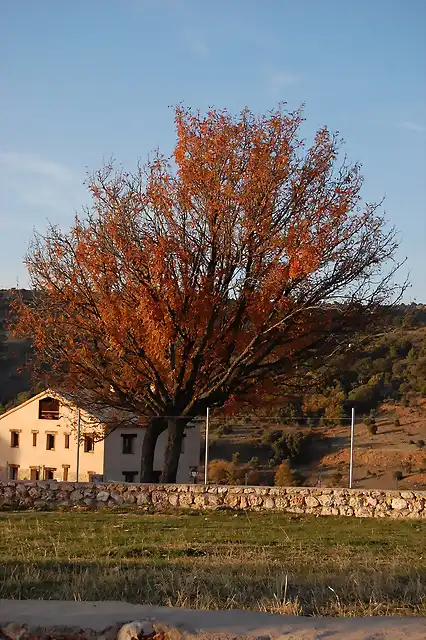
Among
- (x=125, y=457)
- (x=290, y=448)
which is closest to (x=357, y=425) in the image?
(x=290, y=448)

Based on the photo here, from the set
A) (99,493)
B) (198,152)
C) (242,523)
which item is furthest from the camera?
(198,152)

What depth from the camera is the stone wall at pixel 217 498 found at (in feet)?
71.8

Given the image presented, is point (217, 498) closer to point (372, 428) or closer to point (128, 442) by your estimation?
point (372, 428)

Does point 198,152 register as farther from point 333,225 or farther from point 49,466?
point 49,466

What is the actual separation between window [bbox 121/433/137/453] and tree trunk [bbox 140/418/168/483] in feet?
65.0

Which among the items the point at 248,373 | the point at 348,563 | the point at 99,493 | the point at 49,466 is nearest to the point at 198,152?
the point at 248,373

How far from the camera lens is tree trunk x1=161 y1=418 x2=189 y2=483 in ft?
84.6

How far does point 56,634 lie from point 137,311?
1857 cm

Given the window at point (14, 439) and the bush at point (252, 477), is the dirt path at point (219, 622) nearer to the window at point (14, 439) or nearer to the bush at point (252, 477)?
the bush at point (252, 477)

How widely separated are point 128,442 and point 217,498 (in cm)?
2524

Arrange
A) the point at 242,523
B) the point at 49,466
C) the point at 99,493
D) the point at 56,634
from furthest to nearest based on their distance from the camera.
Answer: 1. the point at 49,466
2. the point at 99,493
3. the point at 242,523
4. the point at 56,634

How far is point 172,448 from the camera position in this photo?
26.2 metres

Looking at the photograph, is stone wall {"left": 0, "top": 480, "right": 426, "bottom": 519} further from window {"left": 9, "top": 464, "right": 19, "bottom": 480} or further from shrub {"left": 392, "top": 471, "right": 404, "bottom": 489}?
window {"left": 9, "top": 464, "right": 19, "bottom": 480}

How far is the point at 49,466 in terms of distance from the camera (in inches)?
1793
